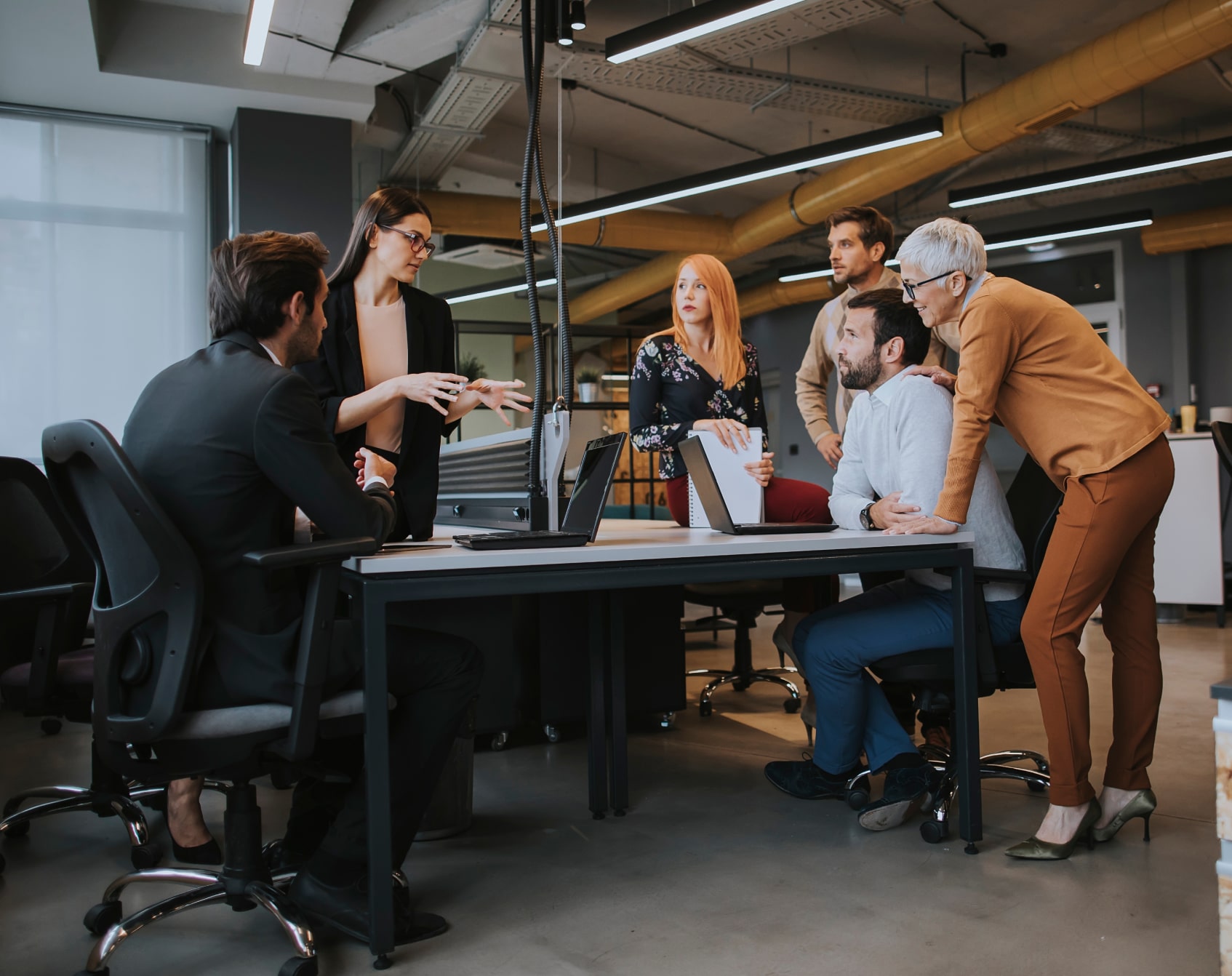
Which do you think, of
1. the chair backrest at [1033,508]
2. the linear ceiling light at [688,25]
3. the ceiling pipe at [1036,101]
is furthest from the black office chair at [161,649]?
the ceiling pipe at [1036,101]

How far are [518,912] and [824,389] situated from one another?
8.04 feet

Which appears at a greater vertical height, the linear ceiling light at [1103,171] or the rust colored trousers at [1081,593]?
the linear ceiling light at [1103,171]

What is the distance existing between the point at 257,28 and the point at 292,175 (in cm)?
144

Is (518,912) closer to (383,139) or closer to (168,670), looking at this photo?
(168,670)

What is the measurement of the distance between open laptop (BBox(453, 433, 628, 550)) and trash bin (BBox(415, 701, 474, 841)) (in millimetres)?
581

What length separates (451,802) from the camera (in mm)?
2416

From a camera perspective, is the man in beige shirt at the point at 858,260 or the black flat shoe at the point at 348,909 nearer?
the black flat shoe at the point at 348,909

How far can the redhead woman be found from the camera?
2887mm

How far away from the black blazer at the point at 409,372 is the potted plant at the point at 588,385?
594 centimetres

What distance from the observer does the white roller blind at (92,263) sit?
557cm

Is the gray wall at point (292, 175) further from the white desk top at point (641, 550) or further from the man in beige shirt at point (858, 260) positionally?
the white desk top at point (641, 550)

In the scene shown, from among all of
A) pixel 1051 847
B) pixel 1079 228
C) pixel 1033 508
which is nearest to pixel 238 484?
pixel 1051 847

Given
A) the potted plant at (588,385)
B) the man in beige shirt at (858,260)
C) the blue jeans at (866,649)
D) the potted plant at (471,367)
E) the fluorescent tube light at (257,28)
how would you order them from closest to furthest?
the blue jeans at (866,649) → the man in beige shirt at (858,260) → the fluorescent tube light at (257,28) → the potted plant at (588,385) → the potted plant at (471,367)

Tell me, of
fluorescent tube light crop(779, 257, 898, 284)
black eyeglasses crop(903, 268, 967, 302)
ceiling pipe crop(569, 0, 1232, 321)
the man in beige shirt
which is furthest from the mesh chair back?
fluorescent tube light crop(779, 257, 898, 284)
